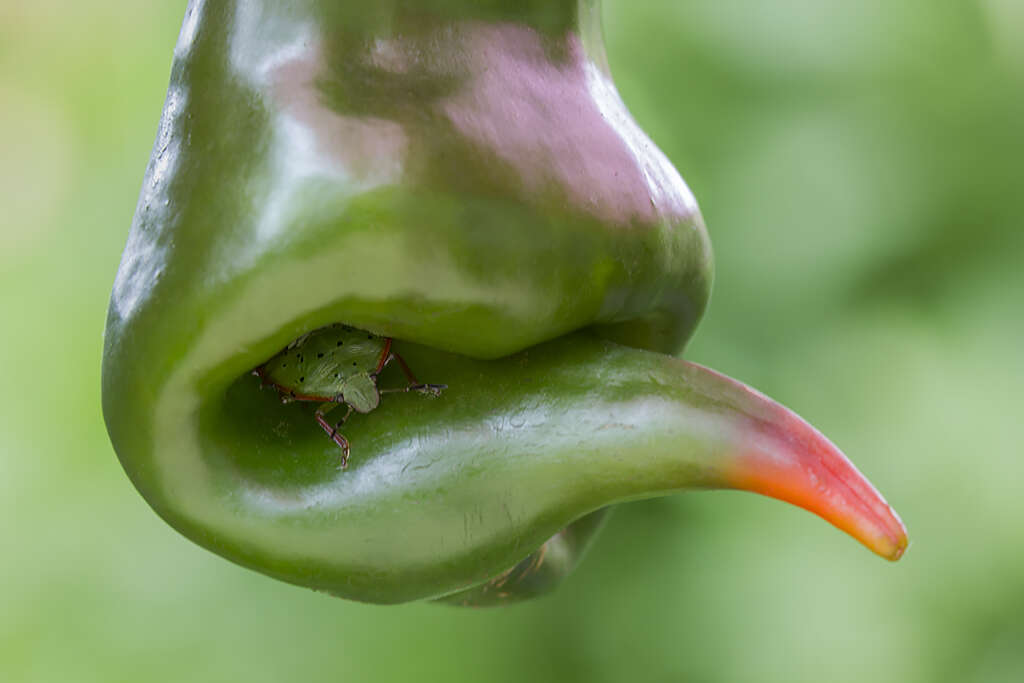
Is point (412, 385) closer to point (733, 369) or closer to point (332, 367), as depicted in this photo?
point (332, 367)

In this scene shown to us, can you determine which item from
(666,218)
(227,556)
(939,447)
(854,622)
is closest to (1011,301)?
(939,447)

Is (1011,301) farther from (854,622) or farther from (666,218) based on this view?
(666,218)

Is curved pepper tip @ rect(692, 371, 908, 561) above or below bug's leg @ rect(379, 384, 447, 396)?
above

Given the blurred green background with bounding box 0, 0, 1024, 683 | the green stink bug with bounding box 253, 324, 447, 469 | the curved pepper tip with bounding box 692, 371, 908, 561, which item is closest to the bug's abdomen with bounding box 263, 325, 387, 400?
the green stink bug with bounding box 253, 324, 447, 469

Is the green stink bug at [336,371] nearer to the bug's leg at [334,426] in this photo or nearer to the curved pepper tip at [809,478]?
the bug's leg at [334,426]

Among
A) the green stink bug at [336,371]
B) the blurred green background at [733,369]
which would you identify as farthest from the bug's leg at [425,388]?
the blurred green background at [733,369]

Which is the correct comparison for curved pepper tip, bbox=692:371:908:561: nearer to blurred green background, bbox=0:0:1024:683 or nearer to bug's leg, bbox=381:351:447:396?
bug's leg, bbox=381:351:447:396

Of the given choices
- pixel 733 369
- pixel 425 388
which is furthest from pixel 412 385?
pixel 733 369
